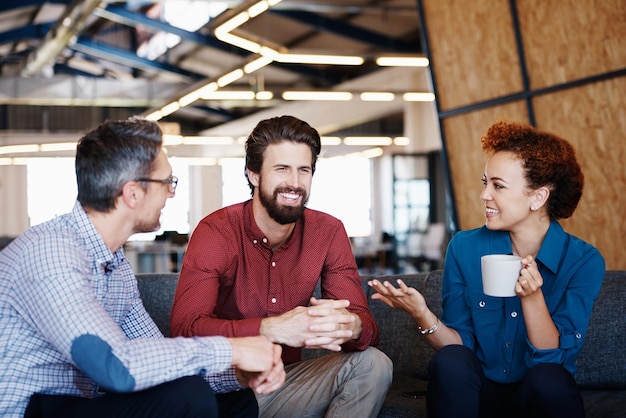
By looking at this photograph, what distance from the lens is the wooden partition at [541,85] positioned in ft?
12.5

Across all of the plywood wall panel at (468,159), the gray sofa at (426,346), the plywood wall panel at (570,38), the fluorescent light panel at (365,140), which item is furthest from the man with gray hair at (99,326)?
the fluorescent light panel at (365,140)

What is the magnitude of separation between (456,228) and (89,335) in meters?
3.33

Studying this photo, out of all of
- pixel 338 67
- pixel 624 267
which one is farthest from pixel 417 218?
pixel 624 267

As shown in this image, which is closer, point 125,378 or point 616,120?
point 125,378

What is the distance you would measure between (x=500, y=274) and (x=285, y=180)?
850 millimetres

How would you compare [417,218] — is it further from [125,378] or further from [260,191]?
[125,378]

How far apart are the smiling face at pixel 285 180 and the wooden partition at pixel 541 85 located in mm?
1887

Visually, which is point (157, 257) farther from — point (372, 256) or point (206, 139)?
point (372, 256)

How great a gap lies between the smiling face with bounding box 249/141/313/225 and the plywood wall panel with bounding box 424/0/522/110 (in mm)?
2047

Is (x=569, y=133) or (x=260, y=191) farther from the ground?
(x=569, y=133)

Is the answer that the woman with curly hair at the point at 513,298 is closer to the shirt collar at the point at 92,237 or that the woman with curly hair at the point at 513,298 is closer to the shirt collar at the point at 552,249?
the shirt collar at the point at 552,249

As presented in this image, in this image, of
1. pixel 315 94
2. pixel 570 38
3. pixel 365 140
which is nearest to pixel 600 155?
pixel 570 38

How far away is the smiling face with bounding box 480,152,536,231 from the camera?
244cm

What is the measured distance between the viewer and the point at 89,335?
1695 millimetres
